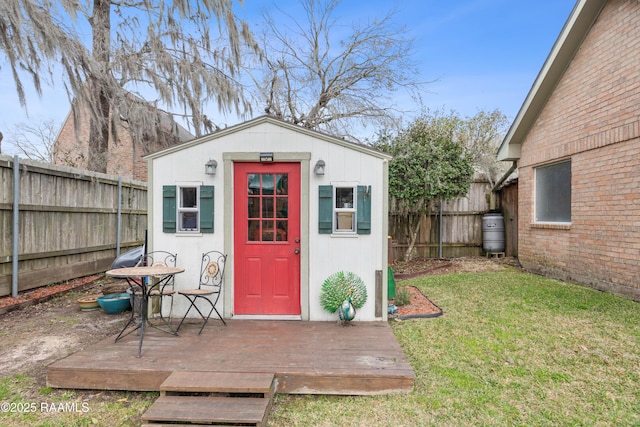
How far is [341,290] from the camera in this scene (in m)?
4.25

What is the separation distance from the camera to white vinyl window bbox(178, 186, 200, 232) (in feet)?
14.5

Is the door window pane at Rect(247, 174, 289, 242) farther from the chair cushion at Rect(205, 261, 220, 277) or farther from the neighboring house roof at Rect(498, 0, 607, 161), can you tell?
the neighboring house roof at Rect(498, 0, 607, 161)

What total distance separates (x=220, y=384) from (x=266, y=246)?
1946mm

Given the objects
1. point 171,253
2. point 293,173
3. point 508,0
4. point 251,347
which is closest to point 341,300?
point 251,347

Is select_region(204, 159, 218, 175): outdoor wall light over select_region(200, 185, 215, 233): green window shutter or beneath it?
over

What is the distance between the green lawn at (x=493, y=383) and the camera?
8.35 ft

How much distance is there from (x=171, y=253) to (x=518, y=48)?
12.6 metres

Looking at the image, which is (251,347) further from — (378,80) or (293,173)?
(378,80)

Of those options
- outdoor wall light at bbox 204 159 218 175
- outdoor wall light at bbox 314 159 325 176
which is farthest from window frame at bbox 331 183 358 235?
outdoor wall light at bbox 204 159 218 175

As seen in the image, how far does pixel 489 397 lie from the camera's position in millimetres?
2770

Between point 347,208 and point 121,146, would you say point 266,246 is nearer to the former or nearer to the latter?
point 347,208

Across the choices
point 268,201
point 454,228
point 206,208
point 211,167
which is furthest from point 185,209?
point 454,228

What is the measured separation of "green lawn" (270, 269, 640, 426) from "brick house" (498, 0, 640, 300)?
3.36ft

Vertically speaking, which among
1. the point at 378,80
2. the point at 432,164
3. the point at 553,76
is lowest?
the point at 432,164
